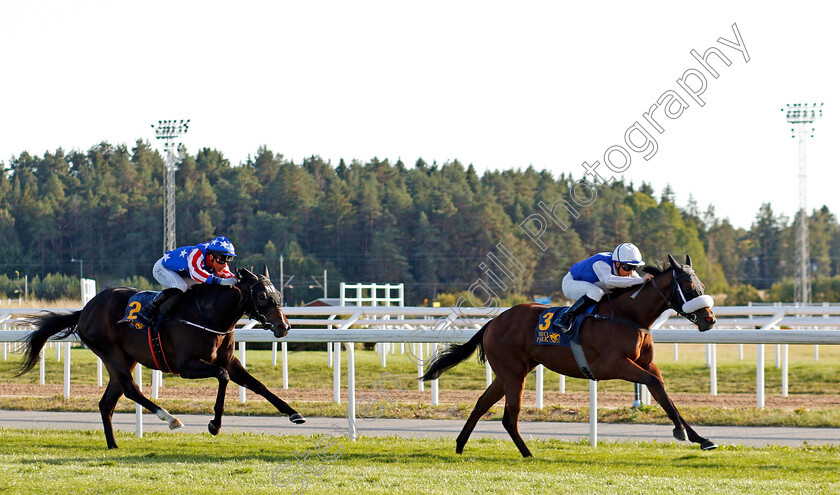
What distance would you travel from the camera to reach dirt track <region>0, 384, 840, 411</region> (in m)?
10.4

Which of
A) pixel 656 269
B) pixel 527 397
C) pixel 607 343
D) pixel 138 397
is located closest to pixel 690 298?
pixel 656 269

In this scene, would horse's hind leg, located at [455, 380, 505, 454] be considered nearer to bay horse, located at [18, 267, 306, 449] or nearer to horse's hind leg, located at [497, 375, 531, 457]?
horse's hind leg, located at [497, 375, 531, 457]

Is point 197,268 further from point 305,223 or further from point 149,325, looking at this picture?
point 305,223

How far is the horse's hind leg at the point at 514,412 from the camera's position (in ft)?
20.9

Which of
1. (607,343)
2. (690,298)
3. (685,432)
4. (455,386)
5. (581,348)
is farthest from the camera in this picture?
(455,386)

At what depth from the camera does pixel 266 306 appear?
21.8 ft

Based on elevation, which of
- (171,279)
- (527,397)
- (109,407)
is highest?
(171,279)

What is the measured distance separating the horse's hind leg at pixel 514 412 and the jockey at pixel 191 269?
2.22 meters

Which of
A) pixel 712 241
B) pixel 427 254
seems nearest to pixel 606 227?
pixel 427 254

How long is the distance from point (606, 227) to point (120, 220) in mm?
30119

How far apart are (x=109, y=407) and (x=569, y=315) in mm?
3513

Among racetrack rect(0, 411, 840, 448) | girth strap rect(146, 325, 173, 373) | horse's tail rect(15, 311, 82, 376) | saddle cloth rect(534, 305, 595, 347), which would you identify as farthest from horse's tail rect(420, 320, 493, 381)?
horse's tail rect(15, 311, 82, 376)

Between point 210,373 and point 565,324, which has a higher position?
point 565,324

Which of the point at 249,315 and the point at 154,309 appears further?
the point at 154,309
